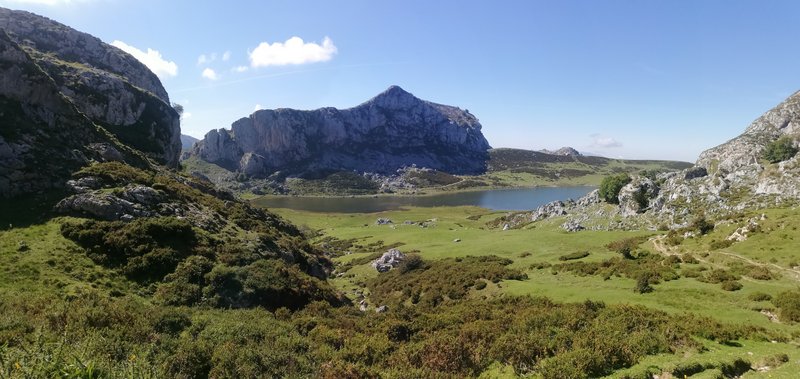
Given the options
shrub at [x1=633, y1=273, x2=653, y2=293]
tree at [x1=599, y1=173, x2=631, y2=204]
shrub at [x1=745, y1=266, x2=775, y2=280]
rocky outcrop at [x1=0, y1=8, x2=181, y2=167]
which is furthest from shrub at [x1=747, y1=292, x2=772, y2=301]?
rocky outcrop at [x1=0, y1=8, x2=181, y2=167]

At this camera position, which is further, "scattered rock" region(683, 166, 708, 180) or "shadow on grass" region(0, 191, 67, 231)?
"scattered rock" region(683, 166, 708, 180)

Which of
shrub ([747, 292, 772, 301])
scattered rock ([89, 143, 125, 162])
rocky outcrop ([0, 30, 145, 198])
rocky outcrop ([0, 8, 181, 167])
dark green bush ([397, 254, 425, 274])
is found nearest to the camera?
shrub ([747, 292, 772, 301])

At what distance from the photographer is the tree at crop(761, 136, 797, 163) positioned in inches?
2785

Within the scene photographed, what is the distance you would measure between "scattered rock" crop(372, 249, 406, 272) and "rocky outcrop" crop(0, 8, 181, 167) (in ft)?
152

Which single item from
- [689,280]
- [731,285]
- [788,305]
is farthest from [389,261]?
[788,305]

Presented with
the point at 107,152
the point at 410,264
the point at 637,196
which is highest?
the point at 107,152

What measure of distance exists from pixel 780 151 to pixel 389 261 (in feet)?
257

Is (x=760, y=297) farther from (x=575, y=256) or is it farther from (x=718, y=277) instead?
(x=575, y=256)

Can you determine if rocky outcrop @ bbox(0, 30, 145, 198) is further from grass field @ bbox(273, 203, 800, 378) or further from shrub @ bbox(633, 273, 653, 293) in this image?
shrub @ bbox(633, 273, 653, 293)

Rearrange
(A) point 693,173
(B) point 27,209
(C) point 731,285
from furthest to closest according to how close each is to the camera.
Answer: (A) point 693,173 < (B) point 27,209 < (C) point 731,285

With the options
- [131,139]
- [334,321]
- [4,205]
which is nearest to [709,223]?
[334,321]

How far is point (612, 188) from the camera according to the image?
84438 mm

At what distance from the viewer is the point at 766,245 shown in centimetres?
2981

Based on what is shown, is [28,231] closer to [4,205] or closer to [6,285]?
[4,205]
